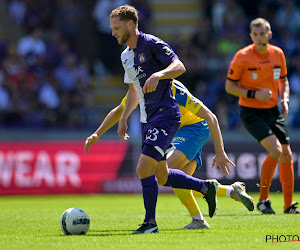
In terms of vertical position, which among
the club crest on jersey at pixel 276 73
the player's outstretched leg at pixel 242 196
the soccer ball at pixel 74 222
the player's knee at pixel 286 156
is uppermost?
the club crest on jersey at pixel 276 73

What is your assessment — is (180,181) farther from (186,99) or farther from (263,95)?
(263,95)

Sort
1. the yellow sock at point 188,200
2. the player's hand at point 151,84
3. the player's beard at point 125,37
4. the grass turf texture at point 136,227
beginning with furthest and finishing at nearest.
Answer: the yellow sock at point 188,200
the player's beard at point 125,37
the player's hand at point 151,84
the grass turf texture at point 136,227

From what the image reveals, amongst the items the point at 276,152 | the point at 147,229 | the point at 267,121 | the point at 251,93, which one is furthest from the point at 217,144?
the point at 267,121

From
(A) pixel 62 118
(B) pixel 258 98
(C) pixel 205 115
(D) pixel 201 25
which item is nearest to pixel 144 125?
(C) pixel 205 115

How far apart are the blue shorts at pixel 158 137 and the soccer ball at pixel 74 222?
0.99 m

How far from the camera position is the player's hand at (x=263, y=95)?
29.9 feet

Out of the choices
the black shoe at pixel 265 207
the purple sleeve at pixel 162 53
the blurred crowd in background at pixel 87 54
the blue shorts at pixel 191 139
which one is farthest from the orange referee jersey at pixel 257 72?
the blurred crowd in background at pixel 87 54

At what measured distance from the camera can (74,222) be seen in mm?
6992

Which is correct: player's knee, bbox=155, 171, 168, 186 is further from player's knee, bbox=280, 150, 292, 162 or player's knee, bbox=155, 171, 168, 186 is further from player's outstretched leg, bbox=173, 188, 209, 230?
player's knee, bbox=280, 150, 292, 162

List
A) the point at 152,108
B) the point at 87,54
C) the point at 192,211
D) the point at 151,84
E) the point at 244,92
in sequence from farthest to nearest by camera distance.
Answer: the point at 87,54 < the point at 244,92 < the point at 192,211 < the point at 152,108 < the point at 151,84

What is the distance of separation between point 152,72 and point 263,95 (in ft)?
8.55

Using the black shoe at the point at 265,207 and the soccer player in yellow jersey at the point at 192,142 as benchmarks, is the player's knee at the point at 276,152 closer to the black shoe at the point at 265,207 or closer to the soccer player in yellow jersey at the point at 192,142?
the black shoe at the point at 265,207

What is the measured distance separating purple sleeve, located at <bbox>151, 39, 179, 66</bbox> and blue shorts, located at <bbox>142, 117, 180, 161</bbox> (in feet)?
2.10

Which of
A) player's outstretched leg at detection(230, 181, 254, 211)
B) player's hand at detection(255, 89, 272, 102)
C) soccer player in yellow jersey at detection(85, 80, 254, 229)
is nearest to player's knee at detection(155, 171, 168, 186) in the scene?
soccer player in yellow jersey at detection(85, 80, 254, 229)
